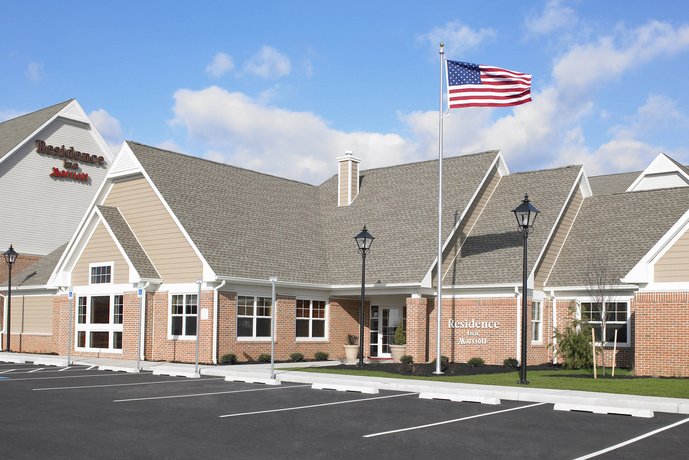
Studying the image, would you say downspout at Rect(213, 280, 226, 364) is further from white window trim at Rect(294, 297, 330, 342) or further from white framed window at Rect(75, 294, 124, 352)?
white framed window at Rect(75, 294, 124, 352)

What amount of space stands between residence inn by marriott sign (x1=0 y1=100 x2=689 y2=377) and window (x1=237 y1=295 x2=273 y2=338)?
55 millimetres

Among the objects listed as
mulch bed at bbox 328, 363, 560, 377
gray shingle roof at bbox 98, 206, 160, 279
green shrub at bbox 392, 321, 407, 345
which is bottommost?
mulch bed at bbox 328, 363, 560, 377

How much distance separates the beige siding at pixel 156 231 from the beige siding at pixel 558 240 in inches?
479

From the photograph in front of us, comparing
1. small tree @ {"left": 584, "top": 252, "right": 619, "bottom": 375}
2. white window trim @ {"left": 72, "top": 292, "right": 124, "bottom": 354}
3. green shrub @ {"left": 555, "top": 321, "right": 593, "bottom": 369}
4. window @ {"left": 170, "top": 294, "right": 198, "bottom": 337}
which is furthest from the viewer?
white window trim @ {"left": 72, "top": 292, "right": 124, "bottom": 354}

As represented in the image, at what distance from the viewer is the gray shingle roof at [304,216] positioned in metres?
28.1

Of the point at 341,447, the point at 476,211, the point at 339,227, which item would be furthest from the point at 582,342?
the point at 341,447

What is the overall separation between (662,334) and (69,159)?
33.8 meters

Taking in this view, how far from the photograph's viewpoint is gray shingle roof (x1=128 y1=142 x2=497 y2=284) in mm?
28094

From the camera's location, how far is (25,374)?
23.0 m

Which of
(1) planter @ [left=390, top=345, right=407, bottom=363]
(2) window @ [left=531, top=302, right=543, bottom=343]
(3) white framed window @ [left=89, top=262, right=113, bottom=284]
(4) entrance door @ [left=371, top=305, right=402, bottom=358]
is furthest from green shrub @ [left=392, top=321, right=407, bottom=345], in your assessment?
(3) white framed window @ [left=89, top=262, right=113, bottom=284]

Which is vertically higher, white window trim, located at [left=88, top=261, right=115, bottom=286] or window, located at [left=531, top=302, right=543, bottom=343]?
white window trim, located at [left=88, top=261, right=115, bottom=286]

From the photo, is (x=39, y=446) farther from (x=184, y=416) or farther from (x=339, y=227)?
(x=339, y=227)

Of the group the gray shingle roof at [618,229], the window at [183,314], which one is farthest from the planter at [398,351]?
the window at [183,314]

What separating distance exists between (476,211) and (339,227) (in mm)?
6201
